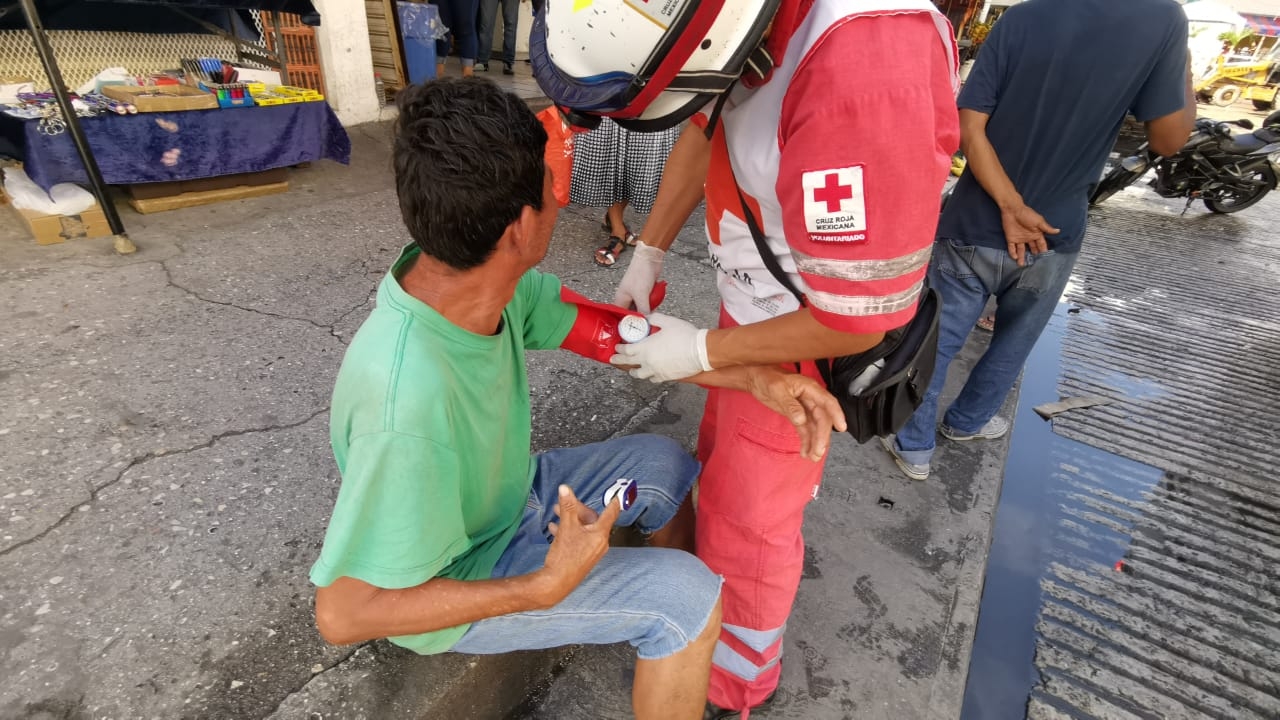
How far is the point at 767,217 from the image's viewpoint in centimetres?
135

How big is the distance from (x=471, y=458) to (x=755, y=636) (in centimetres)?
94

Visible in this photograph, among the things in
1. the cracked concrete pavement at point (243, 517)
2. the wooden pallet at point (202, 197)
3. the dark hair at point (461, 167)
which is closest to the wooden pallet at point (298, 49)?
the wooden pallet at point (202, 197)

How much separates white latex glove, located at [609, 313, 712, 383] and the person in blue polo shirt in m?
1.47

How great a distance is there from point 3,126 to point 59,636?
3457mm

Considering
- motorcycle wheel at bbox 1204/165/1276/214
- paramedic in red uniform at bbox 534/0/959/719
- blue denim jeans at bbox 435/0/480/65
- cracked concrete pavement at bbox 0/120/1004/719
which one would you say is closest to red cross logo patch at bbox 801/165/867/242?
paramedic in red uniform at bbox 534/0/959/719

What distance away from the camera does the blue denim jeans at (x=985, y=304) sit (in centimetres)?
246

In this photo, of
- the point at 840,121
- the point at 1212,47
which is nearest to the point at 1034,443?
the point at 840,121

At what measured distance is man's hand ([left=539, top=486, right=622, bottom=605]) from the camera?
1.20m

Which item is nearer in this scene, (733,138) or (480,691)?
(733,138)

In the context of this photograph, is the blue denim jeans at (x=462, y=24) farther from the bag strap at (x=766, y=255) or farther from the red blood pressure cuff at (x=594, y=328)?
the bag strap at (x=766, y=255)

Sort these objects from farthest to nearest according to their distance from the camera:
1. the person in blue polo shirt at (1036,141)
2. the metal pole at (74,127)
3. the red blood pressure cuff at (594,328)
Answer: the metal pole at (74,127), the person in blue polo shirt at (1036,141), the red blood pressure cuff at (594,328)

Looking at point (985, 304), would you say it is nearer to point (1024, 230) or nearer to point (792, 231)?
point (1024, 230)

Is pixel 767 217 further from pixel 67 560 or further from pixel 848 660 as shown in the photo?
pixel 67 560

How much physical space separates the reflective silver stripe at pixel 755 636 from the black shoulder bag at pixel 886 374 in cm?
60
